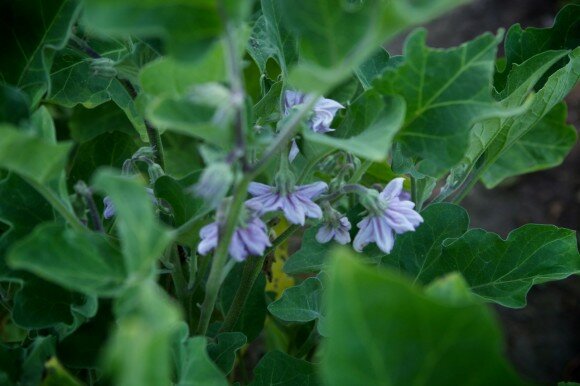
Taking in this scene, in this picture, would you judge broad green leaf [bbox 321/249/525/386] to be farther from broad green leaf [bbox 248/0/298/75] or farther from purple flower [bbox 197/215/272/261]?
broad green leaf [bbox 248/0/298/75]

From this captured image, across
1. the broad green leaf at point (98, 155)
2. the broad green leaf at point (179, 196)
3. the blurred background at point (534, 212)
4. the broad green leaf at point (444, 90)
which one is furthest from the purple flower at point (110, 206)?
the blurred background at point (534, 212)

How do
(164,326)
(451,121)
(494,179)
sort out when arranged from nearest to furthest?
1. (164,326)
2. (451,121)
3. (494,179)

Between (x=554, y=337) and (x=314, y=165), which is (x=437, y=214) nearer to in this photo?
(x=314, y=165)

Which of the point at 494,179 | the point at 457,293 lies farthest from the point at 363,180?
the point at 457,293

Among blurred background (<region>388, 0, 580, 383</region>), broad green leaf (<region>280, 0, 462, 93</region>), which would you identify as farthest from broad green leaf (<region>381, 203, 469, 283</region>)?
blurred background (<region>388, 0, 580, 383</region>)

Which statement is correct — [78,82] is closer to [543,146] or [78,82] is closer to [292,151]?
[292,151]
